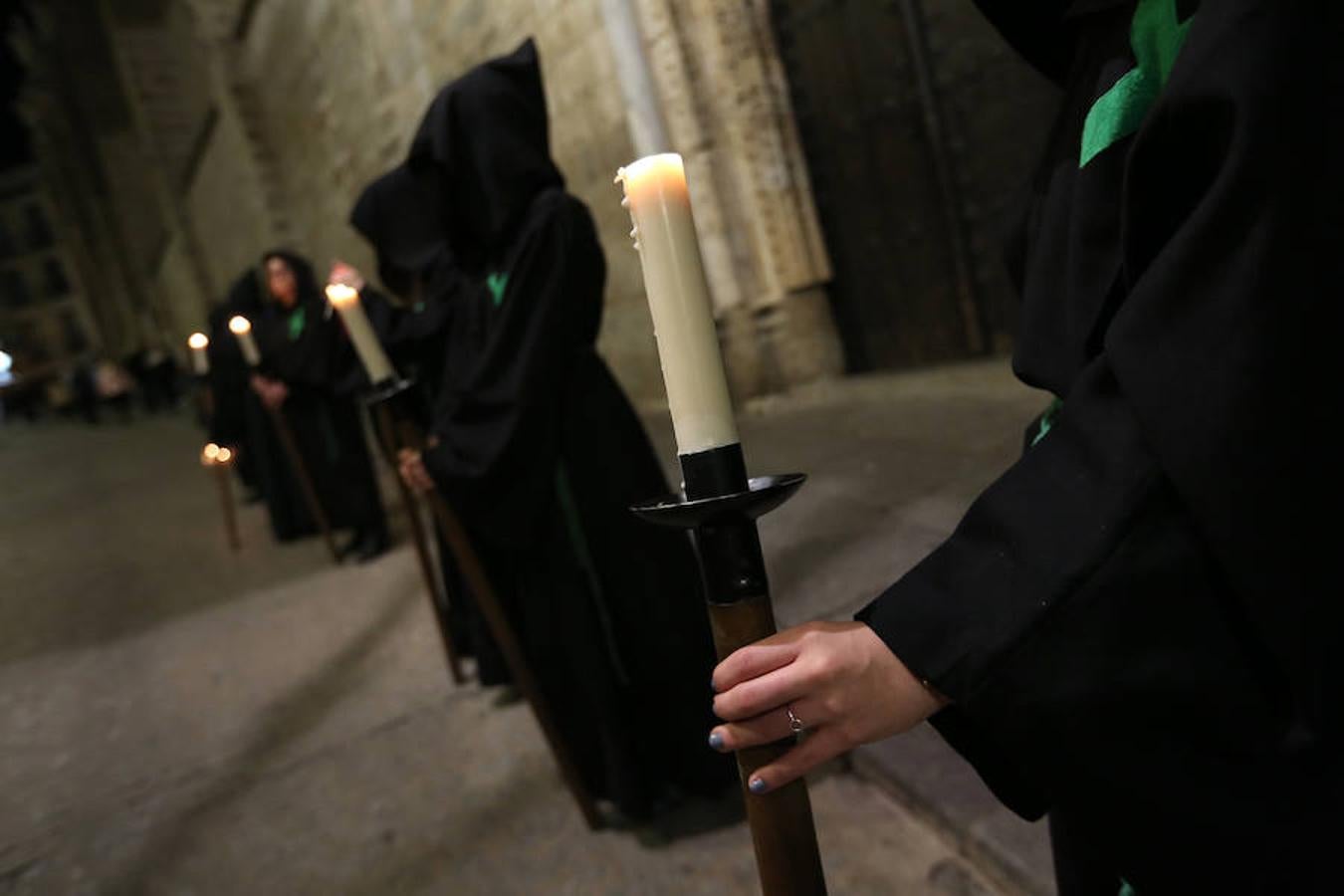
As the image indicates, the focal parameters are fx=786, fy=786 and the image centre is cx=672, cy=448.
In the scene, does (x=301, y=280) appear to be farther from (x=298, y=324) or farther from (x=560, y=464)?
(x=560, y=464)

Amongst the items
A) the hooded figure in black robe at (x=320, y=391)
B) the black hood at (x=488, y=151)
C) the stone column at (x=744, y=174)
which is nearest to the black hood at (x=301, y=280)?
the hooded figure in black robe at (x=320, y=391)

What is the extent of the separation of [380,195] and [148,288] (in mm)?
27130

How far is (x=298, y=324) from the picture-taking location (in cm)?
485

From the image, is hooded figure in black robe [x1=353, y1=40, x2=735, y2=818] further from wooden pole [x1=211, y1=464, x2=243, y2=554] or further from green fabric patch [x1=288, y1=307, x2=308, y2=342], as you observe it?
wooden pole [x1=211, y1=464, x2=243, y2=554]

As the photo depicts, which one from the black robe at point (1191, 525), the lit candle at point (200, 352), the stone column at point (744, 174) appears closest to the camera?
the black robe at point (1191, 525)

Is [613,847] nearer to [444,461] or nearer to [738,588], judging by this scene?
[444,461]

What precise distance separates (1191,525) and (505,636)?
1.62m

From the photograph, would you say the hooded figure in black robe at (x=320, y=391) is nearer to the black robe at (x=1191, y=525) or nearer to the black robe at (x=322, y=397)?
the black robe at (x=322, y=397)

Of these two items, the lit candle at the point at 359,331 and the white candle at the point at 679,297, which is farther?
the lit candle at the point at 359,331

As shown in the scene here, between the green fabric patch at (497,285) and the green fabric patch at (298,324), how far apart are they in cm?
323

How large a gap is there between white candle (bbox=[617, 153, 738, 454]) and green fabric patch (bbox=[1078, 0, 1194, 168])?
37cm

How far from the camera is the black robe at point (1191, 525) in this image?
0.50 metres

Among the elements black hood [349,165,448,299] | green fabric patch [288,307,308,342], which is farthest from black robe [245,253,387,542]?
black hood [349,165,448,299]

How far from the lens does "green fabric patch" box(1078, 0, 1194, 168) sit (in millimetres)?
628
